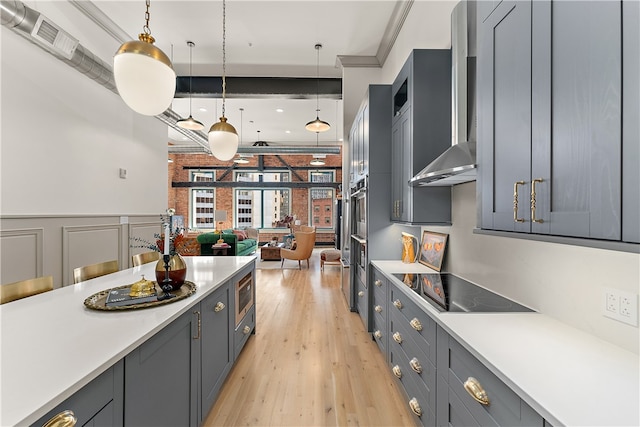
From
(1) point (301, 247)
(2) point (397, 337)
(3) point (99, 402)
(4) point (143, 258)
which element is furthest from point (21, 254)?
(1) point (301, 247)

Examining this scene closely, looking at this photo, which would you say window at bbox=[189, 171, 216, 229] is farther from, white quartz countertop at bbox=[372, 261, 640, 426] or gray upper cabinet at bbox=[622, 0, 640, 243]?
gray upper cabinet at bbox=[622, 0, 640, 243]

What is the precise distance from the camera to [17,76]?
108 inches

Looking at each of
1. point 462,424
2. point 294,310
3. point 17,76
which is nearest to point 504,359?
point 462,424

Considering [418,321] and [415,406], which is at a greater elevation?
[418,321]

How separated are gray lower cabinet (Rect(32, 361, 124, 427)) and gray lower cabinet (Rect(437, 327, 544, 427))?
128 centimetres

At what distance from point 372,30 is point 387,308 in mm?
3568

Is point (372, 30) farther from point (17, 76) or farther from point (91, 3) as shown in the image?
point (17, 76)

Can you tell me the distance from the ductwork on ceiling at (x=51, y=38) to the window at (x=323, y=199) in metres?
7.64

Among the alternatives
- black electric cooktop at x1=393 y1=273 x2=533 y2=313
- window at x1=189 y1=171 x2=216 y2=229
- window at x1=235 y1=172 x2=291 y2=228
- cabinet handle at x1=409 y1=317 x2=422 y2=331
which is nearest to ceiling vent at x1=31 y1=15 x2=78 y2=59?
black electric cooktop at x1=393 y1=273 x2=533 y2=313

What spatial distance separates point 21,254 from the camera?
109 inches

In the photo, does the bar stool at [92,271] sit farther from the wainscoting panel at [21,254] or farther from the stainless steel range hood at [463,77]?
the stainless steel range hood at [463,77]

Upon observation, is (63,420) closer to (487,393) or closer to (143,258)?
(487,393)

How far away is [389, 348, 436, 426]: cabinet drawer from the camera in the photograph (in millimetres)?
1528

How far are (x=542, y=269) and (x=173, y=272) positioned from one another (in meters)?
2.02
